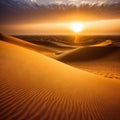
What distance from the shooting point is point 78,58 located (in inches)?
852

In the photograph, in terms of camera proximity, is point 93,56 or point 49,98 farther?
point 93,56

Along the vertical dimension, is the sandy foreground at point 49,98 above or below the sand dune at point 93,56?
below

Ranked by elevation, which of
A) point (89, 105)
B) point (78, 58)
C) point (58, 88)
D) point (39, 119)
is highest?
point (78, 58)

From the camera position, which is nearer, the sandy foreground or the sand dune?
the sandy foreground

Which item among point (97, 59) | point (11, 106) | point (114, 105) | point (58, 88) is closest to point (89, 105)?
point (114, 105)

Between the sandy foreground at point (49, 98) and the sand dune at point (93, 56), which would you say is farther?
the sand dune at point (93, 56)

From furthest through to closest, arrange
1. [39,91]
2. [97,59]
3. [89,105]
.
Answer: [97,59] → [39,91] → [89,105]

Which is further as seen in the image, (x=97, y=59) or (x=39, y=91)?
(x=97, y=59)

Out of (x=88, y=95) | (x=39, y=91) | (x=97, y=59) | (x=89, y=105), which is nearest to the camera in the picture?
(x=89, y=105)

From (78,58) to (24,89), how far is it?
16314 millimetres

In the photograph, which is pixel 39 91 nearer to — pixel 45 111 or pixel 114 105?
pixel 45 111

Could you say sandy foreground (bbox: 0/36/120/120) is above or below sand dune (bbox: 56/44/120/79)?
below

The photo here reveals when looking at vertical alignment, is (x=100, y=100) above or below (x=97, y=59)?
below

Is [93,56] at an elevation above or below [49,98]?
above
